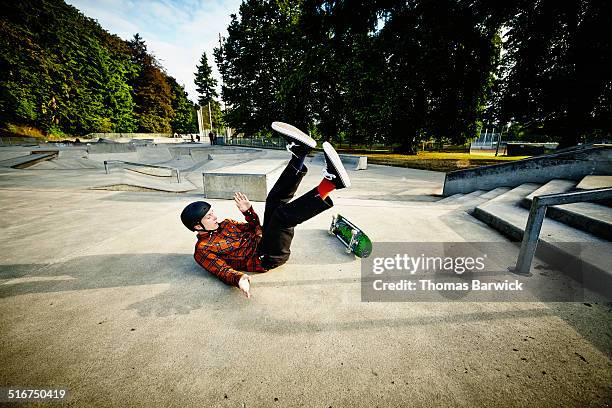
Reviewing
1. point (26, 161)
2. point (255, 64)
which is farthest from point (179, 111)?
point (26, 161)

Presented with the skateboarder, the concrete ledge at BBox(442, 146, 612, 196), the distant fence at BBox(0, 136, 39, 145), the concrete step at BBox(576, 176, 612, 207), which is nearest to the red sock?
the skateboarder

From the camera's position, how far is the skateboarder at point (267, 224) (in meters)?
2.26

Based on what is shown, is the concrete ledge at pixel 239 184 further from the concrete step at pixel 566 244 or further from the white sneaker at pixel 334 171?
the concrete step at pixel 566 244

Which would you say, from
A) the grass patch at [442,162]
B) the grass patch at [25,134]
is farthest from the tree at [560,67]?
the grass patch at [25,134]

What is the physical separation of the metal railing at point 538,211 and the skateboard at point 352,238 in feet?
5.21

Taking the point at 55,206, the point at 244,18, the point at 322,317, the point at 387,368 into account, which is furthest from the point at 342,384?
the point at 244,18

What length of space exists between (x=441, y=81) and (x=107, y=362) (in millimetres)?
20614

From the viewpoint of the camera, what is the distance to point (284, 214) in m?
2.28

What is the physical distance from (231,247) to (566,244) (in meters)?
Answer: 3.87

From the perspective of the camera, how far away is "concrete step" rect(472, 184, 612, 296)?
235cm

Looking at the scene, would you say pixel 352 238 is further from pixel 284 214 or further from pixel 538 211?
pixel 538 211

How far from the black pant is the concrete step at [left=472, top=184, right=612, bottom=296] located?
2.71 metres

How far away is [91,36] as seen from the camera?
41094 millimetres

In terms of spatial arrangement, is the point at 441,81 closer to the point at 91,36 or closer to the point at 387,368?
the point at 387,368
